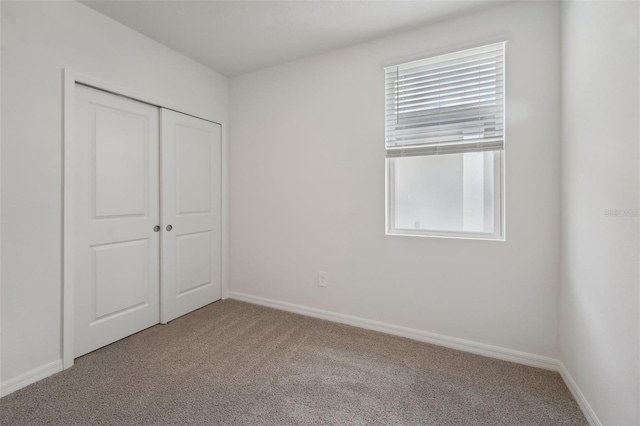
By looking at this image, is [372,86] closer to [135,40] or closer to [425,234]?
[425,234]

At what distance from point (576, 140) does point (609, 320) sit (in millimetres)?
958

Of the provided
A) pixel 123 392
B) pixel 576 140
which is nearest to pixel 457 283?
pixel 576 140

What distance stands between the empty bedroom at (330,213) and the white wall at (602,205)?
0.04 ft

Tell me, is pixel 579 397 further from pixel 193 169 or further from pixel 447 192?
pixel 193 169

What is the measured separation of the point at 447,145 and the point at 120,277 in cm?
275

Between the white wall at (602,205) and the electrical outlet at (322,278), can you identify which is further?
the electrical outlet at (322,278)

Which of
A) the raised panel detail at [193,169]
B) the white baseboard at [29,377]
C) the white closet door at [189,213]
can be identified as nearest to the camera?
the white baseboard at [29,377]

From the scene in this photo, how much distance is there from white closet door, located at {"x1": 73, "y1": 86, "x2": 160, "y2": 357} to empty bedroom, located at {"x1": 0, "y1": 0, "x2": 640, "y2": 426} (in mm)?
16

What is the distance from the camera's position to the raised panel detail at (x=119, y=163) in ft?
6.98

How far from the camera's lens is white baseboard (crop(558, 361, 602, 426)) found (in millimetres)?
1430

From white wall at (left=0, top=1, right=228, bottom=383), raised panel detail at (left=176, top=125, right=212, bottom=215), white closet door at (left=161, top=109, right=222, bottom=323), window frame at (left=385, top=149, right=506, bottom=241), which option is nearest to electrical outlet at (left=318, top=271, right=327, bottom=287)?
window frame at (left=385, top=149, right=506, bottom=241)

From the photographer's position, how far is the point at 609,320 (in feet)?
4.32

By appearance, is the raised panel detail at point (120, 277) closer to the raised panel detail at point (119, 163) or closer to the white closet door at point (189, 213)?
the white closet door at point (189, 213)

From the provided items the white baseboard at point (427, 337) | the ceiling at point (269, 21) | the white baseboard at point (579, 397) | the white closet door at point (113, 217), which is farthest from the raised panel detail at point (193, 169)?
the white baseboard at point (579, 397)
